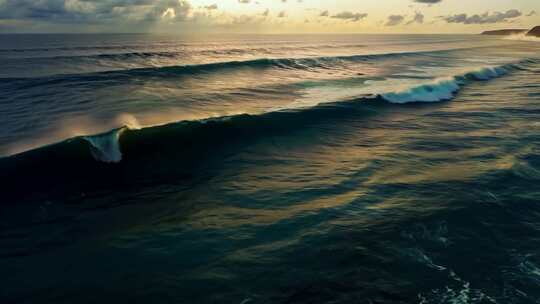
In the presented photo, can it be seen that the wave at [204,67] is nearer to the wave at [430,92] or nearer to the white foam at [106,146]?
the wave at [430,92]

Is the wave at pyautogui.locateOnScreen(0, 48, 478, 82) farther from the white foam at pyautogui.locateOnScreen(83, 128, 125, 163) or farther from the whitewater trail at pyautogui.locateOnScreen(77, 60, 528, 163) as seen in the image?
the white foam at pyautogui.locateOnScreen(83, 128, 125, 163)

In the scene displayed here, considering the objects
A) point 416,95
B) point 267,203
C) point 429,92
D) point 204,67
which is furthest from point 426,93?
point 204,67

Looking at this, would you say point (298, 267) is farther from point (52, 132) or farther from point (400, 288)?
point (52, 132)

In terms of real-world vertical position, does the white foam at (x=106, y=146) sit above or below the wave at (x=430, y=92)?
below

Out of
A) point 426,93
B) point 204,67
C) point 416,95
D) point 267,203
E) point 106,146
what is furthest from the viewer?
point 204,67

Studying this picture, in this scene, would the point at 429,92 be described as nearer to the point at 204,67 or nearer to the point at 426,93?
the point at 426,93

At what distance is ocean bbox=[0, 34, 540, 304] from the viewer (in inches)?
294

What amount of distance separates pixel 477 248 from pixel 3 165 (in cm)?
1397

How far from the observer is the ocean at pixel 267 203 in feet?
24.5

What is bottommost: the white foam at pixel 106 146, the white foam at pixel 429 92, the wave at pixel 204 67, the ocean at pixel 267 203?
the ocean at pixel 267 203

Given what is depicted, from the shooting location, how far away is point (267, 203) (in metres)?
11.0

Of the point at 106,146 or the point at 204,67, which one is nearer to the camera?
the point at 106,146

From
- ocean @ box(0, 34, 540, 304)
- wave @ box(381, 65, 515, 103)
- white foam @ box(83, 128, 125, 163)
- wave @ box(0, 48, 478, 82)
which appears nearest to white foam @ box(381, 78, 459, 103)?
wave @ box(381, 65, 515, 103)

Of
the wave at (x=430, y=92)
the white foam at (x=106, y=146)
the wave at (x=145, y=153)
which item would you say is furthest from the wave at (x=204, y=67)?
the white foam at (x=106, y=146)
